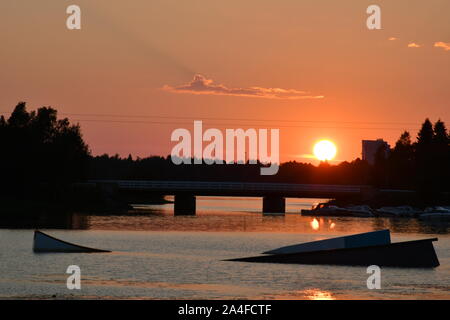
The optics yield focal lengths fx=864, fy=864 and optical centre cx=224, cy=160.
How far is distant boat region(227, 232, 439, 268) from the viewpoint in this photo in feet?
230

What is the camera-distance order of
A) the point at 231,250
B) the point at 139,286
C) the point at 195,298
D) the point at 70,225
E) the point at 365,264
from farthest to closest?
the point at 70,225 < the point at 231,250 < the point at 365,264 < the point at 139,286 < the point at 195,298

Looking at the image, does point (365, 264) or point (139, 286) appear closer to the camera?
point (139, 286)

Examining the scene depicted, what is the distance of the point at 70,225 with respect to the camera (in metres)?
133

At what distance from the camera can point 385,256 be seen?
2773 inches

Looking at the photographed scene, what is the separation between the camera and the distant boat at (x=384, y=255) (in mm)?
70000

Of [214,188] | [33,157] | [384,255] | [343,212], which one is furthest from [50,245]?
[343,212]

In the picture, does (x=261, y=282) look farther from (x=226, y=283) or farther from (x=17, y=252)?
(x=17, y=252)

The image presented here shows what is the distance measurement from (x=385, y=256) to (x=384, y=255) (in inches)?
6.1

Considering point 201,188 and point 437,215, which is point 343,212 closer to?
point 437,215

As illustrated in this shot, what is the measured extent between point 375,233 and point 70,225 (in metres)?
70.9
